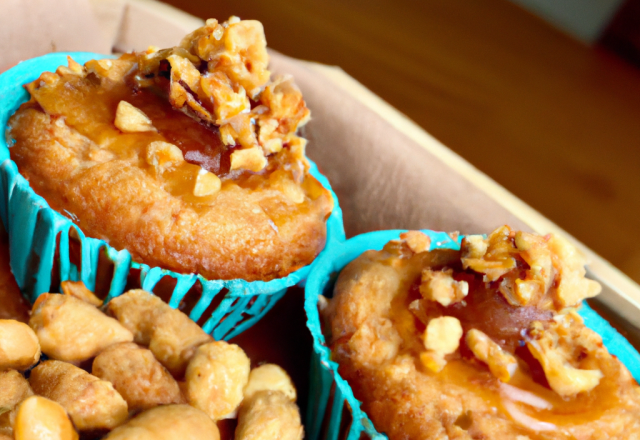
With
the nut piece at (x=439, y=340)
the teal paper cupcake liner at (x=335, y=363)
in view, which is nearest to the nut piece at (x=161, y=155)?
the teal paper cupcake liner at (x=335, y=363)

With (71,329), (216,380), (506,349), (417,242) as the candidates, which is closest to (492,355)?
(506,349)

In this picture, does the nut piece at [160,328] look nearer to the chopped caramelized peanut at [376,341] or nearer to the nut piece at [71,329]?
the nut piece at [71,329]

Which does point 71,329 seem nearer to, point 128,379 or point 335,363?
point 128,379

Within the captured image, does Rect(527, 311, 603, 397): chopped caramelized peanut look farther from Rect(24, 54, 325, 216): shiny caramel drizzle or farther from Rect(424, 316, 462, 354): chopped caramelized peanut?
Rect(24, 54, 325, 216): shiny caramel drizzle

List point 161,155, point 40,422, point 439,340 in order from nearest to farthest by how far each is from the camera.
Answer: point 40,422 → point 439,340 → point 161,155

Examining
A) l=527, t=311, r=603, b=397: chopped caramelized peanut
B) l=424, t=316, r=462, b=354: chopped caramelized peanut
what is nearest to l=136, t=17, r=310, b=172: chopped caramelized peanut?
l=424, t=316, r=462, b=354: chopped caramelized peanut

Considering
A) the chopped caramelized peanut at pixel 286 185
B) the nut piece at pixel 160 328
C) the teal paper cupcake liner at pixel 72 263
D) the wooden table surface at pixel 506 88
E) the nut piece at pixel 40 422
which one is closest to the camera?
the nut piece at pixel 40 422
